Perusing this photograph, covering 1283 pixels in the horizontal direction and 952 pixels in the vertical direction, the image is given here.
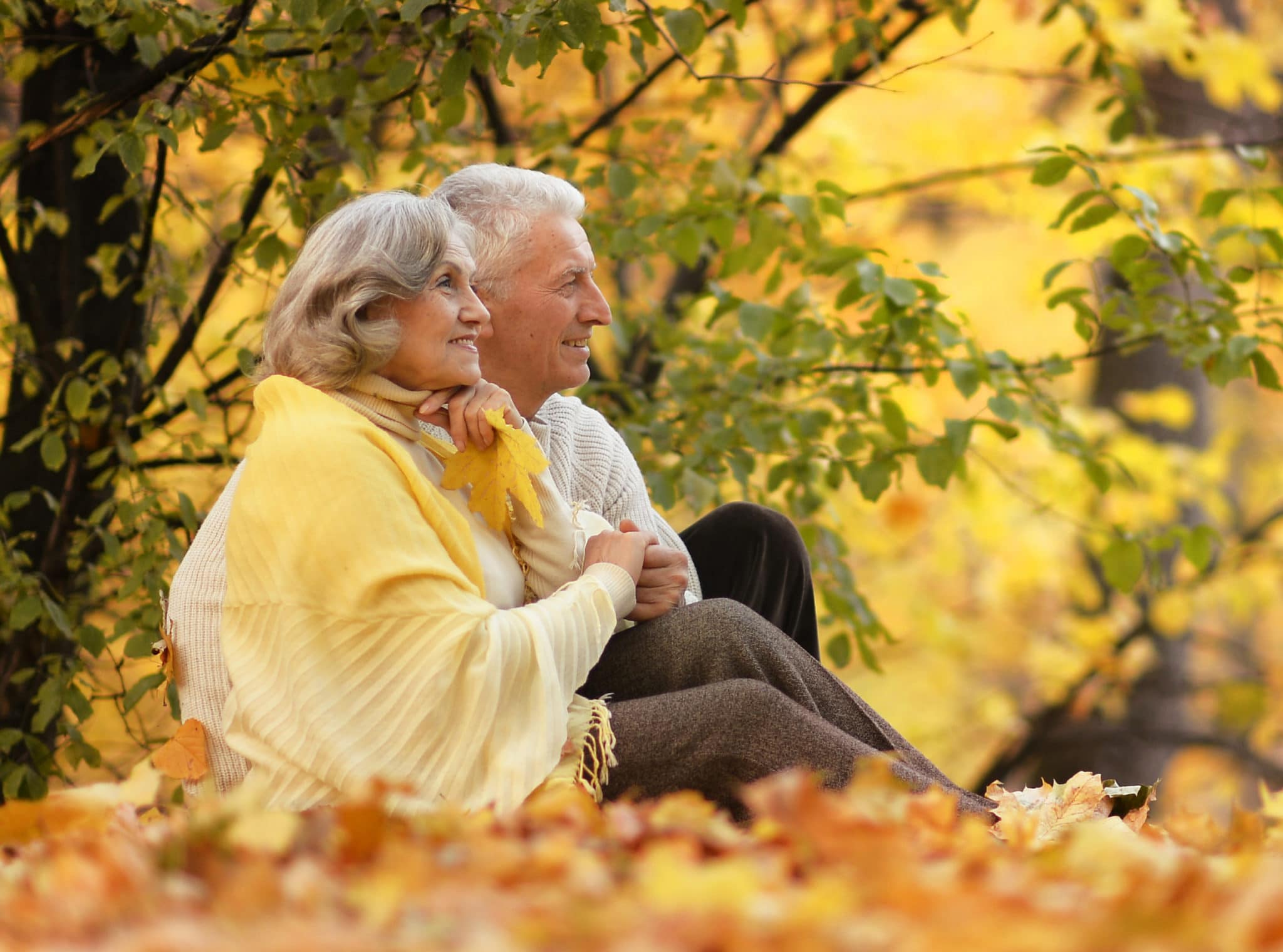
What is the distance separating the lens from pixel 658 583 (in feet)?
7.15

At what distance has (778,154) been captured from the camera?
13.3ft

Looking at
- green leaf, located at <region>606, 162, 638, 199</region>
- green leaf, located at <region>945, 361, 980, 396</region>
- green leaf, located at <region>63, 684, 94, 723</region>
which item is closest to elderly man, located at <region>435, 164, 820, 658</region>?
green leaf, located at <region>606, 162, 638, 199</region>

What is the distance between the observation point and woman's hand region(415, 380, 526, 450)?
199 cm

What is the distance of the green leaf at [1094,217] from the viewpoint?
2971 mm

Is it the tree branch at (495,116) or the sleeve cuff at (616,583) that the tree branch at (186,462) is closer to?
the tree branch at (495,116)

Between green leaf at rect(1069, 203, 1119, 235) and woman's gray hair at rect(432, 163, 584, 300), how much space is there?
3.68 feet

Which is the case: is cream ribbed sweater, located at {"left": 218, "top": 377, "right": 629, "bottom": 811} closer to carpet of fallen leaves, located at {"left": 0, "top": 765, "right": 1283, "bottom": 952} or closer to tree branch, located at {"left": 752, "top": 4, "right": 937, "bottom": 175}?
carpet of fallen leaves, located at {"left": 0, "top": 765, "right": 1283, "bottom": 952}

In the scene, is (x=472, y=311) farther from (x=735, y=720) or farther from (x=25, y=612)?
(x=25, y=612)

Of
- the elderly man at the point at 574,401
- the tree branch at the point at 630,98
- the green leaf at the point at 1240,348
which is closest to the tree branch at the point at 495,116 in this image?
the tree branch at the point at 630,98

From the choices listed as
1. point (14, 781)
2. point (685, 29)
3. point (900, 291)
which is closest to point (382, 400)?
point (685, 29)

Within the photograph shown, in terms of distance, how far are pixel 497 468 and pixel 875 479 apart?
130cm

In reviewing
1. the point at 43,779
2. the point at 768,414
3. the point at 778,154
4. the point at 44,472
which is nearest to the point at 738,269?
the point at 768,414

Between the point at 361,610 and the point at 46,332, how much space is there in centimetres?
159

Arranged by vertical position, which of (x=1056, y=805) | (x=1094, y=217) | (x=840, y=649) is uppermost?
(x=1094, y=217)
